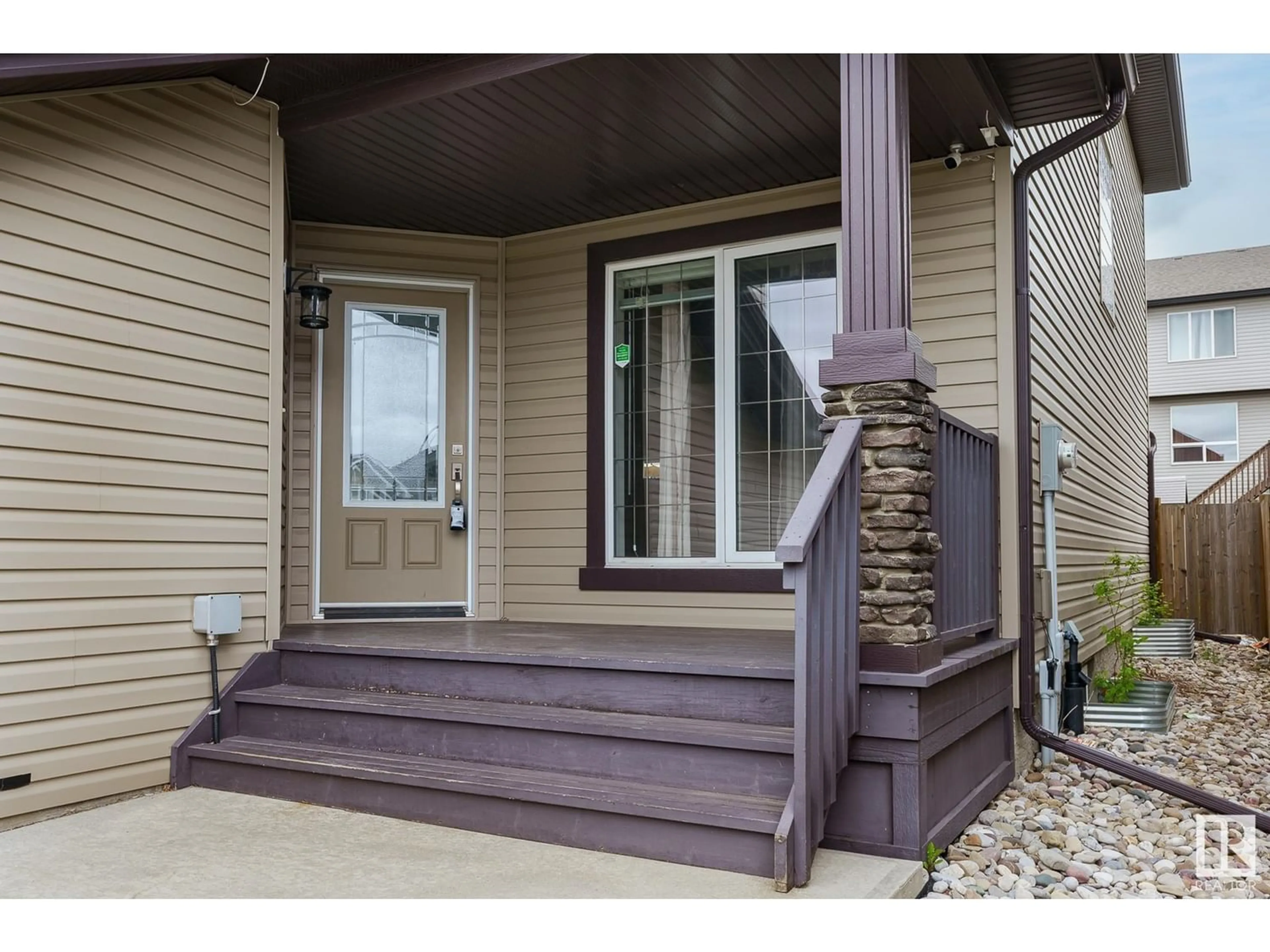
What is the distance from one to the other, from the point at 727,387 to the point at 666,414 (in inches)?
15.3

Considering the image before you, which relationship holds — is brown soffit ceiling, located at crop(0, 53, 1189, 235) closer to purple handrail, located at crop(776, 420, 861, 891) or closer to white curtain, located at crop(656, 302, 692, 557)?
white curtain, located at crop(656, 302, 692, 557)

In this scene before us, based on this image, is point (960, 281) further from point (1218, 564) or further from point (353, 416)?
point (1218, 564)

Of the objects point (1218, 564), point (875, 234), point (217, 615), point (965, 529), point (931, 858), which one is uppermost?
point (875, 234)

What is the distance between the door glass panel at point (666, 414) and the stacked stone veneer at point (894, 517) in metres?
2.08

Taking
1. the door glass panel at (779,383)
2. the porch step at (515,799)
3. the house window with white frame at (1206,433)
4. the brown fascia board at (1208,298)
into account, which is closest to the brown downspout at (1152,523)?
the door glass panel at (779,383)

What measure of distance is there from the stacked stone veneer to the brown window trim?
179cm

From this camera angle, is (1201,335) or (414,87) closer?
(414,87)

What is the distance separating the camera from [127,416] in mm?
3754

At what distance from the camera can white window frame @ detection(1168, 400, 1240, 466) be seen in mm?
18531

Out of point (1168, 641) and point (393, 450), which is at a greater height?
point (393, 450)

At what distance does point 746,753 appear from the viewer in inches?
120

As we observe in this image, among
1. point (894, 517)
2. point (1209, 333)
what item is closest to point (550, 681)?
point (894, 517)

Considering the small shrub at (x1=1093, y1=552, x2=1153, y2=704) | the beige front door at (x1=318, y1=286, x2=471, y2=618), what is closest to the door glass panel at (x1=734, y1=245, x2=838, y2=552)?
the beige front door at (x1=318, y1=286, x2=471, y2=618)

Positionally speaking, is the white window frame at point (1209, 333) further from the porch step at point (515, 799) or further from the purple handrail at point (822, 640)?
the porch step at point (515, 799)
